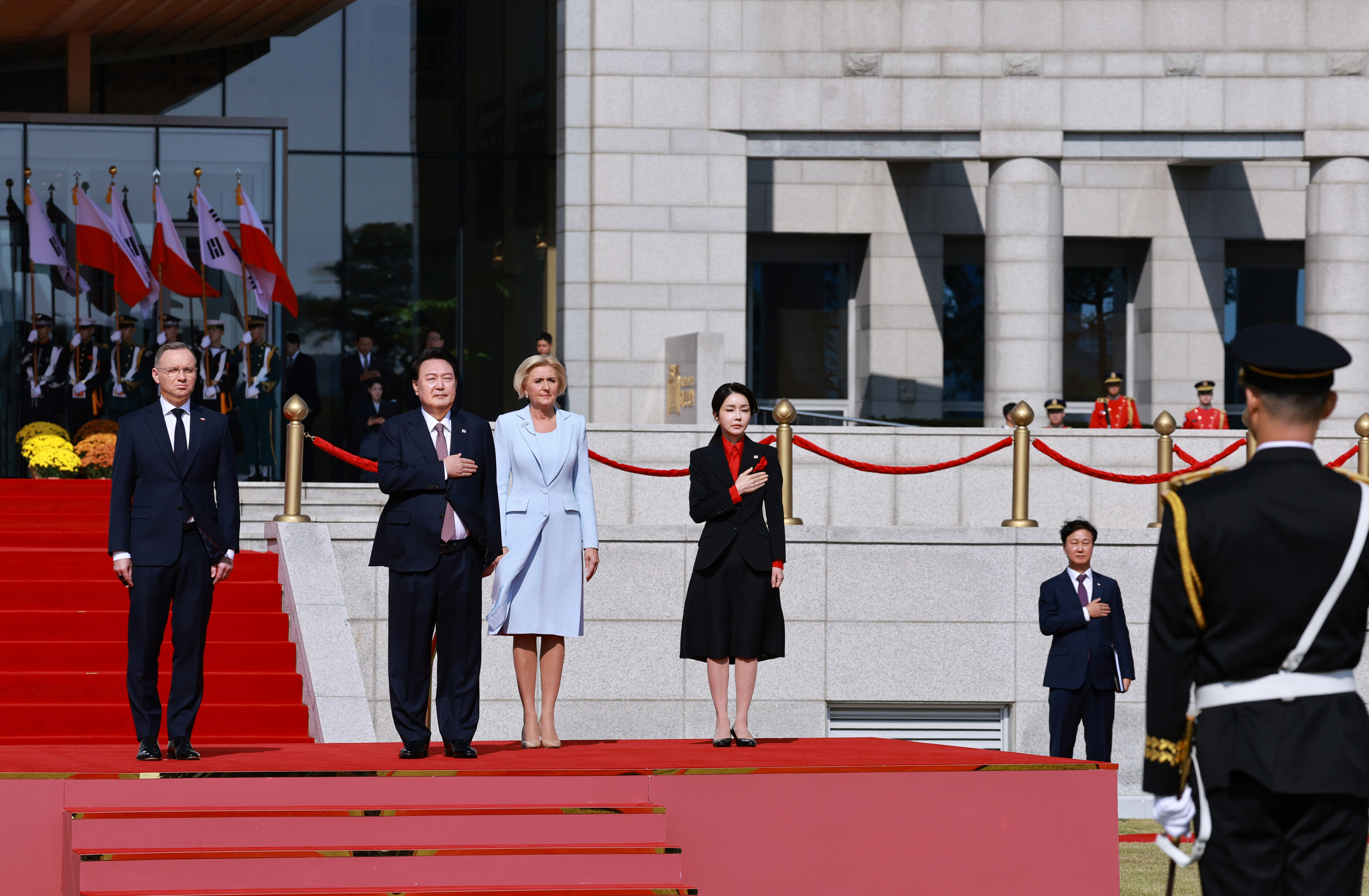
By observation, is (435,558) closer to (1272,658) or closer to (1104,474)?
(1272,658)

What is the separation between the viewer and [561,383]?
8.62 metres

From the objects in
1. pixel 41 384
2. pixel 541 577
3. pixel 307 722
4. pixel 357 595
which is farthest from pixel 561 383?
pixel 41 384

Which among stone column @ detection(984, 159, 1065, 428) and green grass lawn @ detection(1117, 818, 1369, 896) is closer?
green grass lawn @ detection(1117, 818, 1369, 896)

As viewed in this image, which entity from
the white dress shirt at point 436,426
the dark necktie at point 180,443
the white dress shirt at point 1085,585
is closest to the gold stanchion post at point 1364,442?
the white dress shirt at point 1085,585

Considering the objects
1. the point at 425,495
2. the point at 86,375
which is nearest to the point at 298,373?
the point at 86,375

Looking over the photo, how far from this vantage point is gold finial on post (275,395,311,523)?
535 inches

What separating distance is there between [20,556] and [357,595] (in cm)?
264

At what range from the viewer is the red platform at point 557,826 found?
21.8 ft

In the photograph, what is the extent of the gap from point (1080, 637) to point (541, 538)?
4.29m

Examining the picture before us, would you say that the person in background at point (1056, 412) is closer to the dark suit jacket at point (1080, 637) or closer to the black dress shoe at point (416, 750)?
the dark suit jacket at point (1080, 637)

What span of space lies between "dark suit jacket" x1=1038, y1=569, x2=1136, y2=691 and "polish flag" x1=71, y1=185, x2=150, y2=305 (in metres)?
13.9

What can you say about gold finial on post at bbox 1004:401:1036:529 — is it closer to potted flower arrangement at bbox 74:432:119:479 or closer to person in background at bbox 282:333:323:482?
potted flower arrangement at bbox 74:432:119:479

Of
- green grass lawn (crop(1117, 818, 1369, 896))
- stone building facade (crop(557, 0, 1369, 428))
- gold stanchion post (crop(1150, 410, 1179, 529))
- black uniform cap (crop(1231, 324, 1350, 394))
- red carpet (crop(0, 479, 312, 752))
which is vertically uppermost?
stone building facade (crop(557, 0, 1369, 428))

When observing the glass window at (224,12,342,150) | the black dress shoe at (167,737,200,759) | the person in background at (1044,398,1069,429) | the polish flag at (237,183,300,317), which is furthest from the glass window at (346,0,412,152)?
the black dress shoe at (167,737,200,759)
